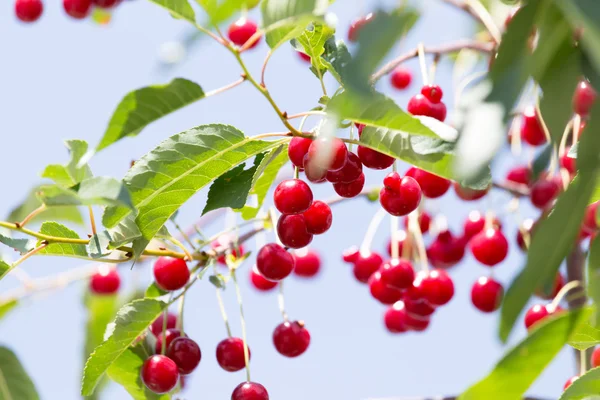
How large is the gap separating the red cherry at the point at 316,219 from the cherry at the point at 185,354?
325mm

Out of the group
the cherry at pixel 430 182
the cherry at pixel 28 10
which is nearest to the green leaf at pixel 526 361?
the cherry at pixel 430 182

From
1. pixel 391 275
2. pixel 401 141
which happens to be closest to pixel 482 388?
pixel 401 141

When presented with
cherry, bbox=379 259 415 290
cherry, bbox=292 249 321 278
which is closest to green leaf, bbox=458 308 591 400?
cherry, bbox=379 259 415 290

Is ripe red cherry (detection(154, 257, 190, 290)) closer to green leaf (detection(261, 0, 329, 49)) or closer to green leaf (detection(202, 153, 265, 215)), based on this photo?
green leaf (detection(202, 153, 265, 215))

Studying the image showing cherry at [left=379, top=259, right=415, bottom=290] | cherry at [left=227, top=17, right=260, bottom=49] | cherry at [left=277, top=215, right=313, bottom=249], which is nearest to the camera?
cherry at [left=277, top=215, right=313, bottom=249]

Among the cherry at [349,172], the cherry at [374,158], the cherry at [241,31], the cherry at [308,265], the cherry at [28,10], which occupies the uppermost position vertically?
the cherry at [28,10]

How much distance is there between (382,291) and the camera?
1914mm

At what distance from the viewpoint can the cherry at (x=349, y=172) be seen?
1.22m

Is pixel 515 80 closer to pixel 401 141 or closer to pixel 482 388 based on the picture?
pixel 482 388

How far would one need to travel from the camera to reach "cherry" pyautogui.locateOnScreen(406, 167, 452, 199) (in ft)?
4.58

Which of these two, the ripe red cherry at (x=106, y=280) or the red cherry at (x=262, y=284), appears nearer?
the red cherry at (x=262, y=284)

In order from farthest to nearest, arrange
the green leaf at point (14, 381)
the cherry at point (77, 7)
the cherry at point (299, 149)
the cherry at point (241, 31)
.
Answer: the cherry at point (77, 7), the cherry at point (241, 31), the green leaf at point (14, 381), the cherry at point (299, 149)

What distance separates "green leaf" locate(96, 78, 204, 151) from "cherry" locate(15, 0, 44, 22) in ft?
7.47

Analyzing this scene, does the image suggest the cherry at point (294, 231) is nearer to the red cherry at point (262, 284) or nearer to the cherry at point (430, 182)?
the cherry at point (430, 182)
